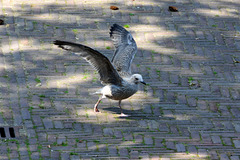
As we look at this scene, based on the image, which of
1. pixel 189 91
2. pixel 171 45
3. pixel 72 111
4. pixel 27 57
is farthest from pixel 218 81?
pixel 27 57

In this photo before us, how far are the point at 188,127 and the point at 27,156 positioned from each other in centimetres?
221

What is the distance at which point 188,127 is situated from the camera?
701 centimetres

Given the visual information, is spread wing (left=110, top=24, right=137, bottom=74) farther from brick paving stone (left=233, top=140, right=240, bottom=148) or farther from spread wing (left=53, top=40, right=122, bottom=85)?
brick paving stone (left=233, top=140, right=240, bottom=148)

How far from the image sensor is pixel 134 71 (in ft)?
27.0

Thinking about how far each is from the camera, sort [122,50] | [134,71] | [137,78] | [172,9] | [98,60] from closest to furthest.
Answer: [98,60] → [137,78] → [122,50] → [134,71] → [172,9]

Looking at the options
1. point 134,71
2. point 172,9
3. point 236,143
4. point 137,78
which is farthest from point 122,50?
point 172,9

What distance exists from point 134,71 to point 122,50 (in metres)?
0.71

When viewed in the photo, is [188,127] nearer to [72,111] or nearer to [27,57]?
[72,111]

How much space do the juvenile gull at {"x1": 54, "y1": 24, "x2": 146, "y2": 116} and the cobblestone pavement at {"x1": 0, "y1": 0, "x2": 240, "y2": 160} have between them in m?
0.40

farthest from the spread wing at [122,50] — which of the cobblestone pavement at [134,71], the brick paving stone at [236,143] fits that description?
the brick paving stone at [236,143]

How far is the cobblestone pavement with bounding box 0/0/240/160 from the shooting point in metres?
6.55

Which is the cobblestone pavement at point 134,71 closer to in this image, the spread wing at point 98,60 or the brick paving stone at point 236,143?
→ the brick paving stone at point 236,143

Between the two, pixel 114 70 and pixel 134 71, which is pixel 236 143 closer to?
pixel 114 70

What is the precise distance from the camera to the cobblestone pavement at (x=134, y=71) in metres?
6.55
